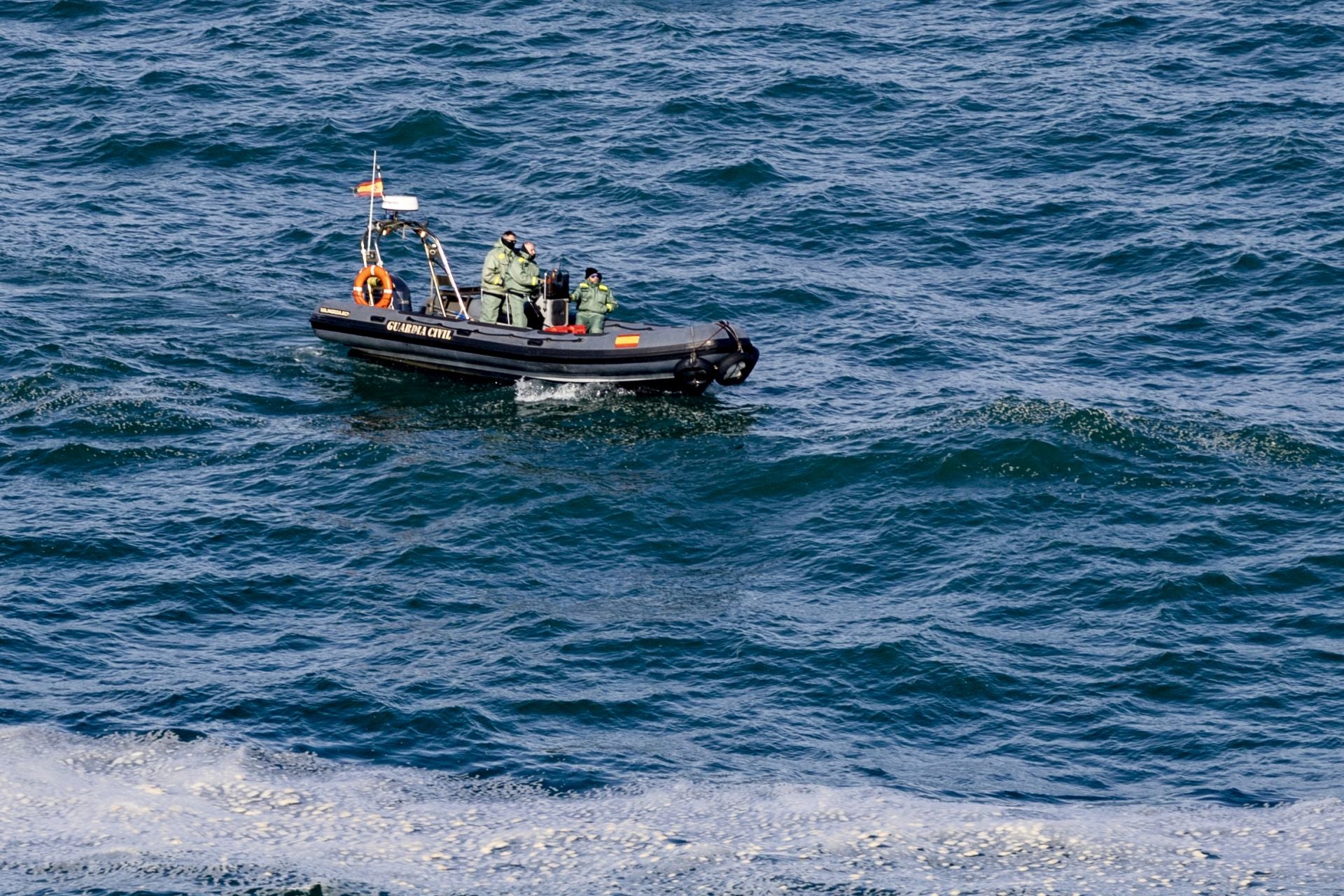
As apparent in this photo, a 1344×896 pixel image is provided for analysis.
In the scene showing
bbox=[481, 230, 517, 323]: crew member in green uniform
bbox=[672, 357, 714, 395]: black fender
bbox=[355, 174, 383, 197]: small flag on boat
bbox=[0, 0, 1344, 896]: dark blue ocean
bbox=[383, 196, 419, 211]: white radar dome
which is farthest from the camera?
bbox=[355, 174, 383, 197]: small flag on boat

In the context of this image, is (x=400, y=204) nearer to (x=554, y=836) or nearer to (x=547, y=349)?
(x=547, y=349)

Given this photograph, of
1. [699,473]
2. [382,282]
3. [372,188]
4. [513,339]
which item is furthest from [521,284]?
[699,473]

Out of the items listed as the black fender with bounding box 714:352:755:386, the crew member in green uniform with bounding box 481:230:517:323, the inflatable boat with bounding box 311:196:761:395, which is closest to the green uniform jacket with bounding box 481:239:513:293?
the crew member in green uniform with bounding box 481:230:517:323

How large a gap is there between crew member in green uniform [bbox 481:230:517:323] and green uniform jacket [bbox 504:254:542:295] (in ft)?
0.25

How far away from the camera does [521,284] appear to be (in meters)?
30.7

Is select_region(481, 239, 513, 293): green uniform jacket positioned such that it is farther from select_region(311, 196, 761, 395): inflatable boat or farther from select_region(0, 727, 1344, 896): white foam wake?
select_region(0, 727, 1344, 896): white foam wake

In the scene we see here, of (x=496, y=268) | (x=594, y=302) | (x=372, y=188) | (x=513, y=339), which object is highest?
(x=372, y=188)

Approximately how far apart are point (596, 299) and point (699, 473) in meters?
4.19

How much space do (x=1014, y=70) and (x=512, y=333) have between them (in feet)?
57.7

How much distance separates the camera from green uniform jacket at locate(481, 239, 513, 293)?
30.6 m

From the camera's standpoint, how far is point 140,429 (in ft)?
92.9

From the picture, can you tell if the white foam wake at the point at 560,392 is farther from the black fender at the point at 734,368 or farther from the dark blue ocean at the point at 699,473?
the black fender at the point at 734,368

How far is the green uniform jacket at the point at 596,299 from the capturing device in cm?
3017

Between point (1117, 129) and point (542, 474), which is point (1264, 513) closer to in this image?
point (542, 474)
